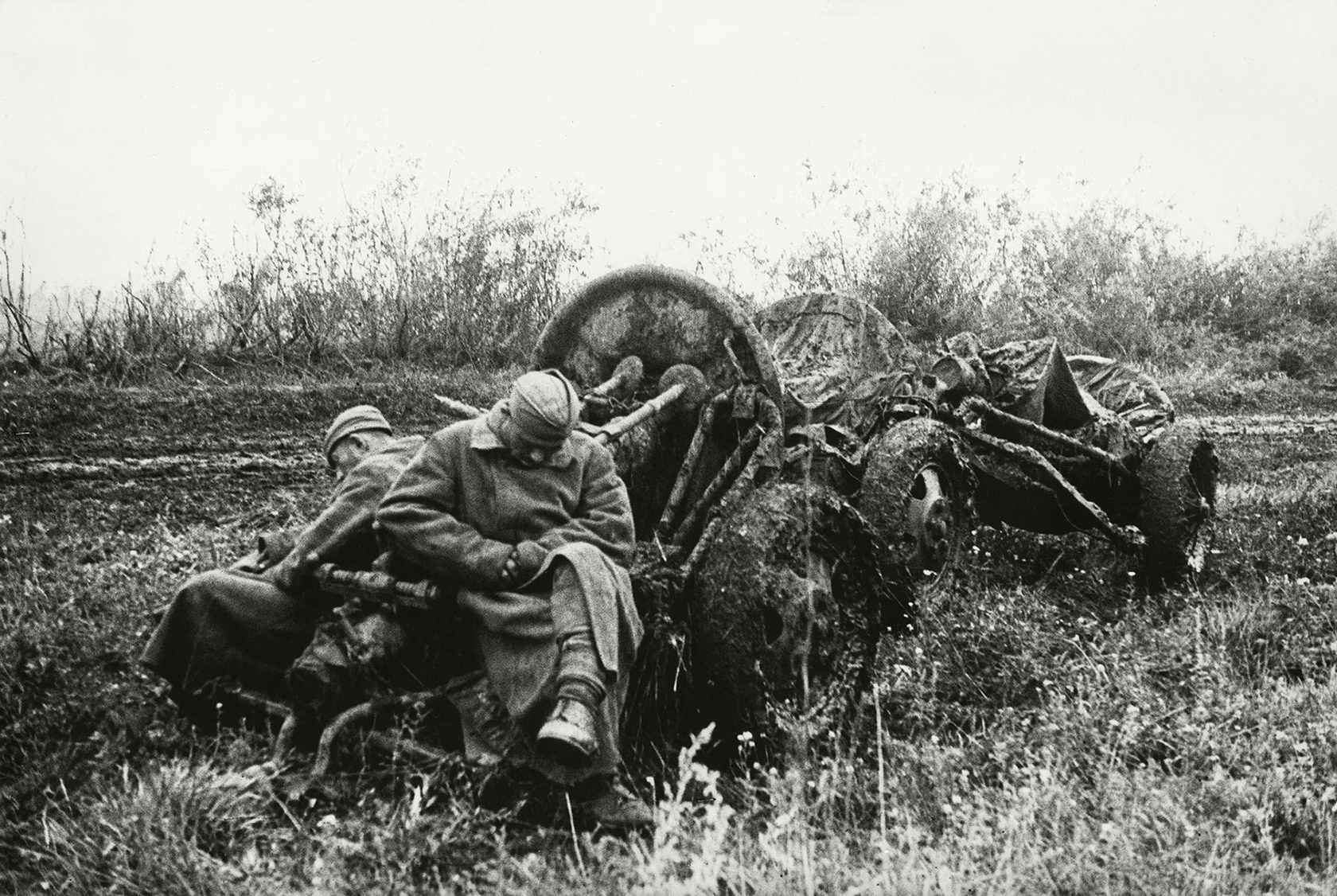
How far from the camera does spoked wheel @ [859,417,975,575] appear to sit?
6.88 meters

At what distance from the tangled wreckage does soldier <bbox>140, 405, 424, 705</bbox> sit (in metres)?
0.19

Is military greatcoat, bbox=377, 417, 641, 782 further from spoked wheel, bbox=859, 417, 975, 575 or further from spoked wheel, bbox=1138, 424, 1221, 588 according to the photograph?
spoked wheel, bbox=1138, 424, 1221, 588

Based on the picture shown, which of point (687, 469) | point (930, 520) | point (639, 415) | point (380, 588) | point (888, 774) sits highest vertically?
point (639, 415)

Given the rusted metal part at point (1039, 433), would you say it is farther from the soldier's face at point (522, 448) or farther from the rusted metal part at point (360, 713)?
the rusted metal part at point (360, 713)

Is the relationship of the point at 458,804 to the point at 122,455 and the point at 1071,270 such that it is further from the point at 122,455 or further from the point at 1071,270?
the point at 1071,270

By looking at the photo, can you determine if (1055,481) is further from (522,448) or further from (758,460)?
(522,448)

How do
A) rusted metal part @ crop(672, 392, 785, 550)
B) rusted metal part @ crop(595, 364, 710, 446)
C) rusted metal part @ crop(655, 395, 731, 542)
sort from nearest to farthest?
1. rusted metal part @ crop(672, 392, 785, 550)
2. rusted metal part @ crop(655, 395, 731, 542)
3. rusted metal part @ crop(595, 364, 710, 446)

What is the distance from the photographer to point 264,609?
17.0 ft

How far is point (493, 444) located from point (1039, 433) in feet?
14.9

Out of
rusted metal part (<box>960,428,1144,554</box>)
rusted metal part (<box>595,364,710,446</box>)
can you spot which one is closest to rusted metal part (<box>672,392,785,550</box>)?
rusted metal part (<box>595,364,710,446</box>)

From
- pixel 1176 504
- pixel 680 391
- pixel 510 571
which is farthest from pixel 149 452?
pixel 1176 504

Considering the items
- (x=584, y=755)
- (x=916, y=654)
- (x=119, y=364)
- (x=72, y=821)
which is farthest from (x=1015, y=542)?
(x=119, y=364)

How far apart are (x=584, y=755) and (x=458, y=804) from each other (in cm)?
51

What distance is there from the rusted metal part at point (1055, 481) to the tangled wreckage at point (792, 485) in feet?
0.06
